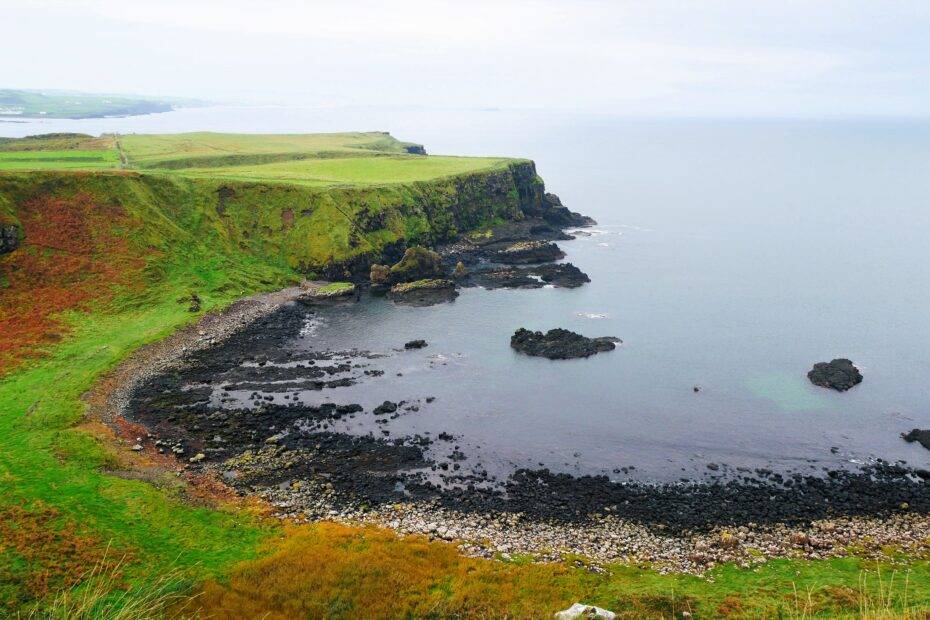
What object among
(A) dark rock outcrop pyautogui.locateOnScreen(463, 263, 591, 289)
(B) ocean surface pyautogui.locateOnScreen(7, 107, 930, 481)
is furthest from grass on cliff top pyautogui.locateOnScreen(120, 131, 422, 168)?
(A) dark rock outcrop pyautogui.locateOnScreen(463, 263, 591, 289)

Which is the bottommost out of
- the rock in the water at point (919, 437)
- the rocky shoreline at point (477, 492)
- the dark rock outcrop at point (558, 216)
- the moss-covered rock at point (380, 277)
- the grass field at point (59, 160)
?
the rocky shoreline at point (477, 492)

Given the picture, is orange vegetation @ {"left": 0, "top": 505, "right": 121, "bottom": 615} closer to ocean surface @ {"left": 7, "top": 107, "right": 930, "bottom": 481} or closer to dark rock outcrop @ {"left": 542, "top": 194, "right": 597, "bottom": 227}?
ocean surface @ {"left": 7, "top": 107, "right": 930, "bottom": 481}

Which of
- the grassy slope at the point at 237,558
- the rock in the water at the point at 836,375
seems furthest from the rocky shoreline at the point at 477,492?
the rock in the water at the point at 836,375

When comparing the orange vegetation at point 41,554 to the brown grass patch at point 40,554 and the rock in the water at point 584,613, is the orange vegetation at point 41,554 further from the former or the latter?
the rock in the water at point 584,613

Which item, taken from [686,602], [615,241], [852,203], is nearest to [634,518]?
[686,602]

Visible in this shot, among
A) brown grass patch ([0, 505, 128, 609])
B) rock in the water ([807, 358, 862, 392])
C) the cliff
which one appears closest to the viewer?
brown grass patch ([0, 505, 128, 609])
